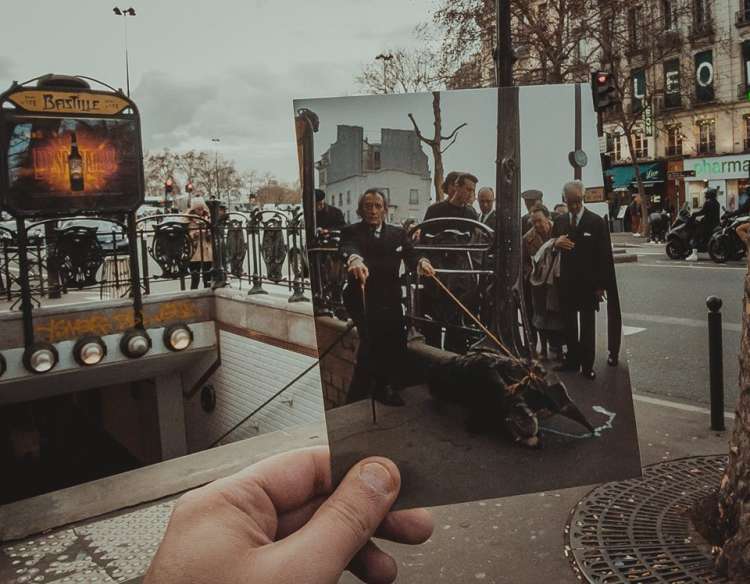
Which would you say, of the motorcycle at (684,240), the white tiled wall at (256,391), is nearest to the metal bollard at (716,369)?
the white tiled wall at (256,391)

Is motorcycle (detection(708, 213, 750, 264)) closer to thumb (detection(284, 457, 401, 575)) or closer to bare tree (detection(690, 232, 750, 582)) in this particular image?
bare tree (detection(690, 232, 750, 582))

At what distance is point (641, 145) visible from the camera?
40750 millimetres

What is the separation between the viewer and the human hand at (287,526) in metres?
1.33

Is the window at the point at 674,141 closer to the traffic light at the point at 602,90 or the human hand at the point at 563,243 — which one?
the traffic light at the point at 602,90

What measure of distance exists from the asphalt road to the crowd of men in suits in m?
3.37

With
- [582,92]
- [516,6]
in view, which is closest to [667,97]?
[516,6]

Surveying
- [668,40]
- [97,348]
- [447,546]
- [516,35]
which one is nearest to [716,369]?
[447,546]

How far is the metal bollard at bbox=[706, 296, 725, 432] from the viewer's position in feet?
17.3

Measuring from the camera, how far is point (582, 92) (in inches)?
64.5

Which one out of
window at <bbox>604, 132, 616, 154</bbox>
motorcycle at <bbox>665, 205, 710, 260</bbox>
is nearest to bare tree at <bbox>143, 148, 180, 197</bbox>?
window at <bbox>604, 132, 616, 154</bbox>

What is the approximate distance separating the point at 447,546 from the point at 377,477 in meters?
2.56

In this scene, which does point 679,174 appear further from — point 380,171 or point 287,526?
point 287,526

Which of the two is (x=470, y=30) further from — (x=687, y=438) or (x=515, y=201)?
(x=515, y=201)

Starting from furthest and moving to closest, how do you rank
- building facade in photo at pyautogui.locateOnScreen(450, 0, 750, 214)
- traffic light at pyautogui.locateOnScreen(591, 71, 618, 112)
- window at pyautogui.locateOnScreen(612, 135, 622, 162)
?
1. window at pyautogui.locateOnScreen(612, 135, 622, 162)
2. building facade in photo at pyautogui.locateOnScreen(450, 0, 750, 214)
3. traffic light at pyautogui.locateOnScreen(591, 71, 618, 112)
